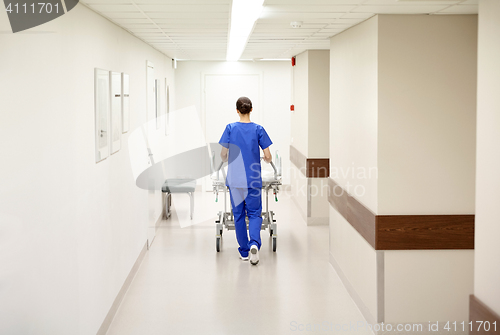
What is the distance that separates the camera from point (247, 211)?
226 inches

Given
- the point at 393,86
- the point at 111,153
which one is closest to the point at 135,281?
the point at 111,153

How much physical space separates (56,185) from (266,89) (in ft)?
25.9

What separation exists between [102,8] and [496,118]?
2600 mm

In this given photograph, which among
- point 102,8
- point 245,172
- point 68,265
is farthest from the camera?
point 245,172

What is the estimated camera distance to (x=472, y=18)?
12.0ft

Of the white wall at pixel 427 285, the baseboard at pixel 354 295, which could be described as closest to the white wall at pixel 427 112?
the white wall at pixel 427 285

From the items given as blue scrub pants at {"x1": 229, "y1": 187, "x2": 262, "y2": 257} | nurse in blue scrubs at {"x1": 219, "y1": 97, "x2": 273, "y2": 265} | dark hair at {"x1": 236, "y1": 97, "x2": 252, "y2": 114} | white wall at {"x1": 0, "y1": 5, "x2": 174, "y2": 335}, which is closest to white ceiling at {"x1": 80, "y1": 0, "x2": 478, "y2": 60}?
white wall at {"x1": 0, "y1": 5, "x2": 174, "y2": 335}

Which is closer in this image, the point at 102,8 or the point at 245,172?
the point at 102,8

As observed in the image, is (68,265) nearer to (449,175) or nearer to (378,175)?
(378,175)

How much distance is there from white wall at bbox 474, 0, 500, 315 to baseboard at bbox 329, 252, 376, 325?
1.75 m

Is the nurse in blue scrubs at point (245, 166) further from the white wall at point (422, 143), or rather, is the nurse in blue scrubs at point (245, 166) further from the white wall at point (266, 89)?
the white wall at point (266, 89)

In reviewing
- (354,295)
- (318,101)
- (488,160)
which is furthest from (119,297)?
(318,101)

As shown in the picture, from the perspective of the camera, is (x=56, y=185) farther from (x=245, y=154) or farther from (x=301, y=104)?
(x=301, y=104)

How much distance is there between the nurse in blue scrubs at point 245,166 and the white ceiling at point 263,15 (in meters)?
0.91
